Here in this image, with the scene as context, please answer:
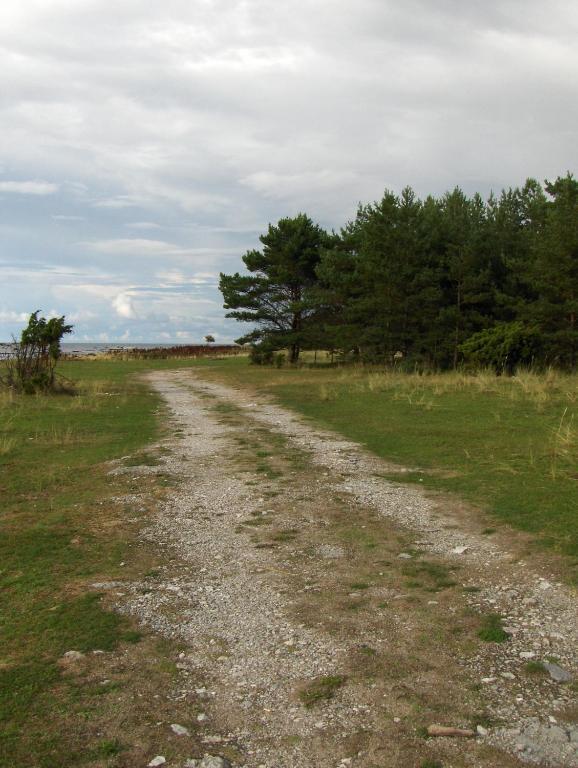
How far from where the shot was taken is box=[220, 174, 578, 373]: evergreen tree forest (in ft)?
80.8

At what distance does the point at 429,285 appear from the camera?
91.9ft

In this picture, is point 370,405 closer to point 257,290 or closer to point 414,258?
point 414,258

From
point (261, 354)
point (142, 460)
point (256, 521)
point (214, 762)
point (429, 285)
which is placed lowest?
point (214, 762)

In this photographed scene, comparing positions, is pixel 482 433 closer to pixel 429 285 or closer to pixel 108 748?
pixel 108 748

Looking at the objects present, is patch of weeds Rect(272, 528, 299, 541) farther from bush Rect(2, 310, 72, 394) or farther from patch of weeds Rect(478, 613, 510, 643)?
bush Rect(2, 310, 72, 394)

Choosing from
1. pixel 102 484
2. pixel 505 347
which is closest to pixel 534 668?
pixel 102 484

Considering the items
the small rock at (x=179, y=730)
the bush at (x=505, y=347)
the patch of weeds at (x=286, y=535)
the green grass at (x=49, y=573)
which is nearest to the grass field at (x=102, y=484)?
the green grass at (x=49, y=573)

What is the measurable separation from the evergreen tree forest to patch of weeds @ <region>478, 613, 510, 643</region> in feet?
68.1

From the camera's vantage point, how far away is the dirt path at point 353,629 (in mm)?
3104

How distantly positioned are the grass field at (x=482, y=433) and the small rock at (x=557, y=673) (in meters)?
1.73

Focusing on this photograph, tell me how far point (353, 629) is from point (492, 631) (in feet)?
2.91

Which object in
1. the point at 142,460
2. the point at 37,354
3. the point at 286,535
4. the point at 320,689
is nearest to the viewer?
the point at 320,689

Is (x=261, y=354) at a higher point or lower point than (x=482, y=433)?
higher

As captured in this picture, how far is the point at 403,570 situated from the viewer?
5336 millimetres
